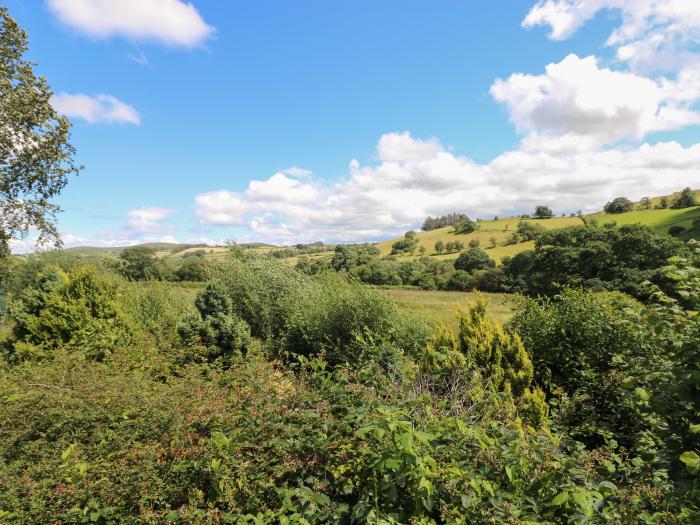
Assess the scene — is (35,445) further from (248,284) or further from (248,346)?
(248,284)

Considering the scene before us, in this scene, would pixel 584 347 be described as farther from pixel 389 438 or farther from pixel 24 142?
pixel 24 142

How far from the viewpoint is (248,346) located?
8.24 meters

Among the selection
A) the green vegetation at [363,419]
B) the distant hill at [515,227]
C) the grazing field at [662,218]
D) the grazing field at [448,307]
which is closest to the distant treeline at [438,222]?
the distant hill at [515,227]

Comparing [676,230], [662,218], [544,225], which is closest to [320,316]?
[676,230]

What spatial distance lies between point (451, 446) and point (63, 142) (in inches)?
601

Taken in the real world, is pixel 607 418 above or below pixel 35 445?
below

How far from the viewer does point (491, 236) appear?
235 feet

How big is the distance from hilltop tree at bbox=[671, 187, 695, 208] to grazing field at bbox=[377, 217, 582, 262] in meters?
14.3

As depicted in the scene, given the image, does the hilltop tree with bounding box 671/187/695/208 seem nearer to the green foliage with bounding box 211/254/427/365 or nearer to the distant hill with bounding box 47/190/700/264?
the distant hill with bounding box 47/190/700/264

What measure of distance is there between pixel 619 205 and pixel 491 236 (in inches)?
915

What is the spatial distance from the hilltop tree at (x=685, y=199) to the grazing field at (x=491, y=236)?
14253mm

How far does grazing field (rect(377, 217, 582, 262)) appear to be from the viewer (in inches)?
2418

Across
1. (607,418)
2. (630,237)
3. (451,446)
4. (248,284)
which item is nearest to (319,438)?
(451,446)

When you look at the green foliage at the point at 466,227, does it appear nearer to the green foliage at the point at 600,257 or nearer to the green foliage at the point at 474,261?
the green foliage at the point at 474,261
